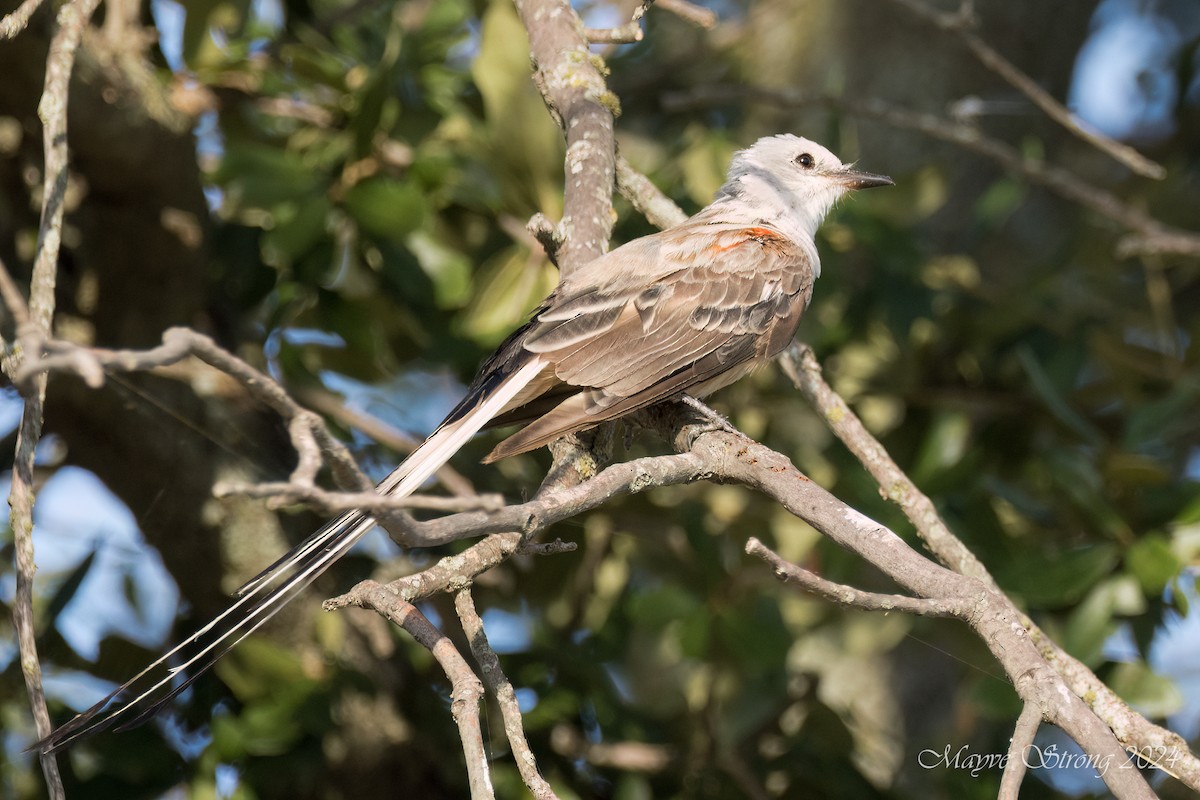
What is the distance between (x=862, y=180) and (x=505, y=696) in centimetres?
325

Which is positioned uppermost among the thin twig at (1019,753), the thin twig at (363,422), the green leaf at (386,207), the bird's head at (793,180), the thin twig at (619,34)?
the thin twig at (619,34)

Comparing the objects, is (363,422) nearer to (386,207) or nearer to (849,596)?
(386,207)

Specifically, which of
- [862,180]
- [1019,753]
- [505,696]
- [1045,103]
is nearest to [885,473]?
[1019,753]

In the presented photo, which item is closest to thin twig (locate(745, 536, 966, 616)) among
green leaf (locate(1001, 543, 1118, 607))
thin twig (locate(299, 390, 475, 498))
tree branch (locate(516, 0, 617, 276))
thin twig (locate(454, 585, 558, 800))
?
thin twig (locate(454, 585, 558, 800))

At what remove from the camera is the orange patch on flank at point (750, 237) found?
405cm

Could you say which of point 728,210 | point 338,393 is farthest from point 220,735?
point 728,210

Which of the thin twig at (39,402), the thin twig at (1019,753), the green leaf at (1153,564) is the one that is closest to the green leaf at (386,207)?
the thin twig at (39,402)

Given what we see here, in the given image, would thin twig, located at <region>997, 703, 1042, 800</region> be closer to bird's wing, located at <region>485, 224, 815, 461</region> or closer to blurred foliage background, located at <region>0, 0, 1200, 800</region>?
bird's wing, located at <region>485, 224, 815, 461</region>

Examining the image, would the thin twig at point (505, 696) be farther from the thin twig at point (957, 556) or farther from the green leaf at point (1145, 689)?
the green leaf at point (1145, 689)

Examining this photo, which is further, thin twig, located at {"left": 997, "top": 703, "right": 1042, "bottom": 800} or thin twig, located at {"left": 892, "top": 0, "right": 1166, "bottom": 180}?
thin twig, located at {"left": 892, "top": 0, "right": 1166, "bottom": 180}

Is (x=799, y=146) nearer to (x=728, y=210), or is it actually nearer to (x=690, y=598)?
(x=728, y=210)

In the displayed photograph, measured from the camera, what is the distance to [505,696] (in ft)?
7.06

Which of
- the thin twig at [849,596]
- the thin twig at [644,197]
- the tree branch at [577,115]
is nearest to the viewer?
the thin twig at [849,596]

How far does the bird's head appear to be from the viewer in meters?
4.75
